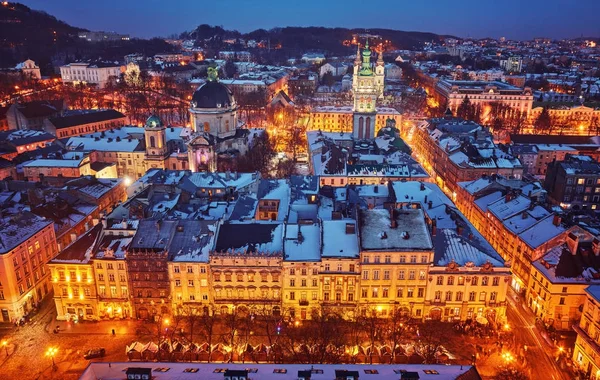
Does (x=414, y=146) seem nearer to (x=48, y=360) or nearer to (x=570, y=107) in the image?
(x=570, y=107)

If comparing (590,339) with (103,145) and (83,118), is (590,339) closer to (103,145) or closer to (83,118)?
(103,145)

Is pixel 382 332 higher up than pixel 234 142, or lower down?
lower down

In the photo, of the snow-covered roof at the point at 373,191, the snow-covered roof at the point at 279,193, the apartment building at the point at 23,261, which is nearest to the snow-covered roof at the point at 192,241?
the snow-covered roof at the point at 279,193

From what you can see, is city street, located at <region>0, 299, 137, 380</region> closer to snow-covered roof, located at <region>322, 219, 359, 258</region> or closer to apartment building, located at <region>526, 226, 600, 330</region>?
snow-covered roof, located at <region>322, 219, 359, 258</region>

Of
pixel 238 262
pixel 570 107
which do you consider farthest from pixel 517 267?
pixel 570 107

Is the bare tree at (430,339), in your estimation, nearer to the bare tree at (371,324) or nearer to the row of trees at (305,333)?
the row of trees at (305,333)

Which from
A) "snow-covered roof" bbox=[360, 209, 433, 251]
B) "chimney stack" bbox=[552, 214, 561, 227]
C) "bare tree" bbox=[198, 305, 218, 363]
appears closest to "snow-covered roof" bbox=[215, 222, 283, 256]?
"bare tree" bbox=[198, 305, 218, 363]
